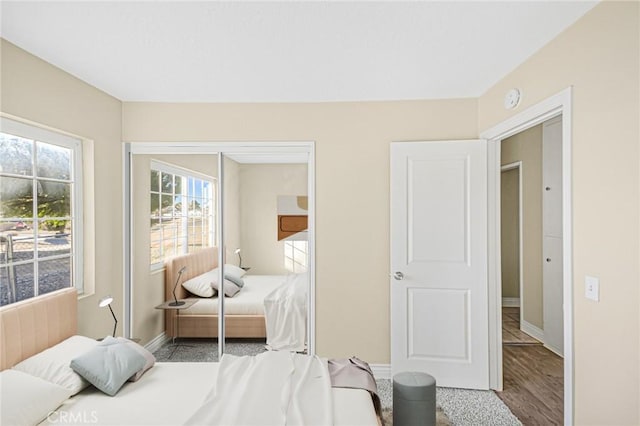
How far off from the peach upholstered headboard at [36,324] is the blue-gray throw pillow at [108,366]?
39cm

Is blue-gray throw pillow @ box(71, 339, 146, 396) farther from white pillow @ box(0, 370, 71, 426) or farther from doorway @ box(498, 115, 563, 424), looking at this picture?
doorway @ box(498, 115, 563, 424)

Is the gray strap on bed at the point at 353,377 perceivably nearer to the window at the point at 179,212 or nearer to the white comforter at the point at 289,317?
the white comforter at the point at 289,317

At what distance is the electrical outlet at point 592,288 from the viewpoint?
187cm

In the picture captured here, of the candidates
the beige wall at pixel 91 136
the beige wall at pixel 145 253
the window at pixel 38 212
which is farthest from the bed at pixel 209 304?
the window at pixel 38 212

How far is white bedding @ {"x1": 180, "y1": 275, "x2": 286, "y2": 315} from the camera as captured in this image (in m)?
3.56

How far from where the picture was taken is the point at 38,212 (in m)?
Result: 2.63

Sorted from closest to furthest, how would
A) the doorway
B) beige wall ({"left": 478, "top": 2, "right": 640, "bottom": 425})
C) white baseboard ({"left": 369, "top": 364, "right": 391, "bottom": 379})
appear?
beige wall ({"left": 478, "top": 2, "right": 640, "bottom": 425}) → the doorway → white baseboard ({"left": 369, "top": 364, "right": 391, "bottom": 379})

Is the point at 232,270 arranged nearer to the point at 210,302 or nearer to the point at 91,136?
the point at 210,302

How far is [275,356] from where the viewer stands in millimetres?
2467

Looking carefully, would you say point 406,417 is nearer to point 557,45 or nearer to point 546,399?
point 546,399

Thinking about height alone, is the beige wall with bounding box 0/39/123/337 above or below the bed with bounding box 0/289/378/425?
above

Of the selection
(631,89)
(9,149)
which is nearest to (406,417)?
(631,89)

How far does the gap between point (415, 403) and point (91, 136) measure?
10.3 ft

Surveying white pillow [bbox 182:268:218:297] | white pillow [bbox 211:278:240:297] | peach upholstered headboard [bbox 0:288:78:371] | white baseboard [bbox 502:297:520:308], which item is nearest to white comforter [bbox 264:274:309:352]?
white pillow [bbox 211:278:240:297]
